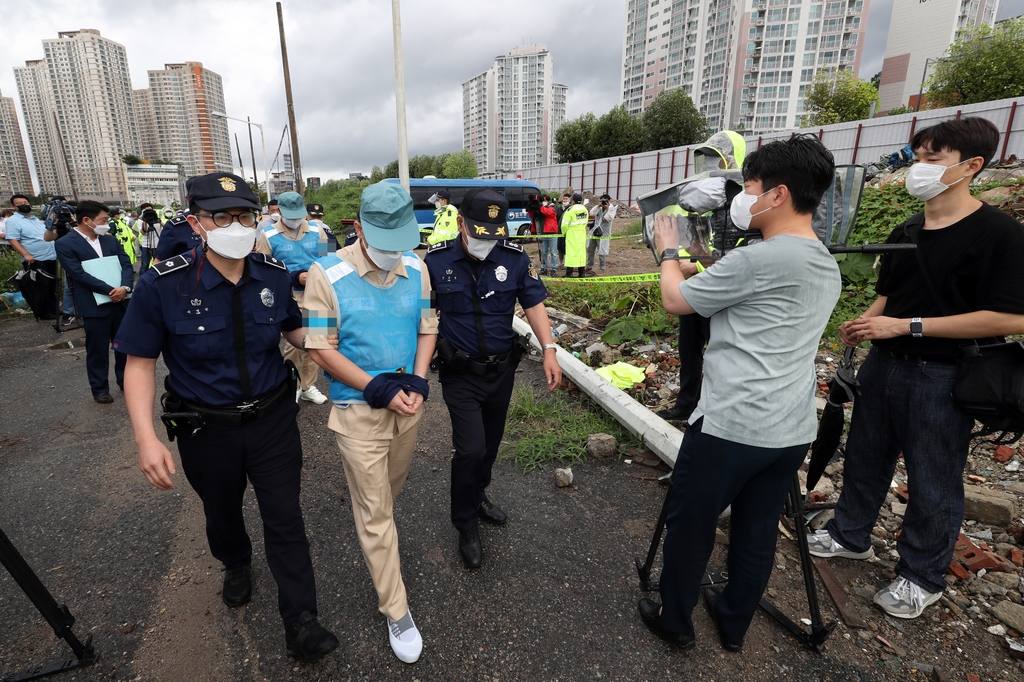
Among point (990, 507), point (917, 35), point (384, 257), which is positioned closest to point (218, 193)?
point (384, 257)

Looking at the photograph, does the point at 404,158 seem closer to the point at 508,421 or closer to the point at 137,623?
the point at 508,421

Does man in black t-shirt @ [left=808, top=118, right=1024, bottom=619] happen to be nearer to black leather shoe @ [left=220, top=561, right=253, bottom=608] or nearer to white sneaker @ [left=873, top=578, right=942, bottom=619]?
white sneaker @ [left=873, top=578, right=942, bottom=619]

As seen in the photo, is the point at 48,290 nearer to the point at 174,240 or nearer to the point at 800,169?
the point at 174,240

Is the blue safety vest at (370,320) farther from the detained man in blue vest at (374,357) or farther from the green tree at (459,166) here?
the green tree at (459,166)

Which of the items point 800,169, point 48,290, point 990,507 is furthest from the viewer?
point 48,290

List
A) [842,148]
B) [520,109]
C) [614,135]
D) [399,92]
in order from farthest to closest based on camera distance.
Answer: [520,109] → [614,135] → [842,148] → [399,92]

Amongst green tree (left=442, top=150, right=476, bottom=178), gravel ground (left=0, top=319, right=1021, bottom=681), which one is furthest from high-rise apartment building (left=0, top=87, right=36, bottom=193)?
gravel ground (left=0, top=319, right=1021, bottom=681)

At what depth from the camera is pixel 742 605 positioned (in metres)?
2.07

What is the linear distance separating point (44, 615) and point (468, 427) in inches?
73.6

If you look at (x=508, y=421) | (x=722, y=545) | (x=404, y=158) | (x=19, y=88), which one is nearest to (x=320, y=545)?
(x=508, y=421)

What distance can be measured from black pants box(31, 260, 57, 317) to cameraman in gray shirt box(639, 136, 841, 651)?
1040 cm

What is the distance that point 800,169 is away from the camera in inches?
65.9

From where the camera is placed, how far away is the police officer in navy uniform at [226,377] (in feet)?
6.49

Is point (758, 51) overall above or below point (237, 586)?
above
